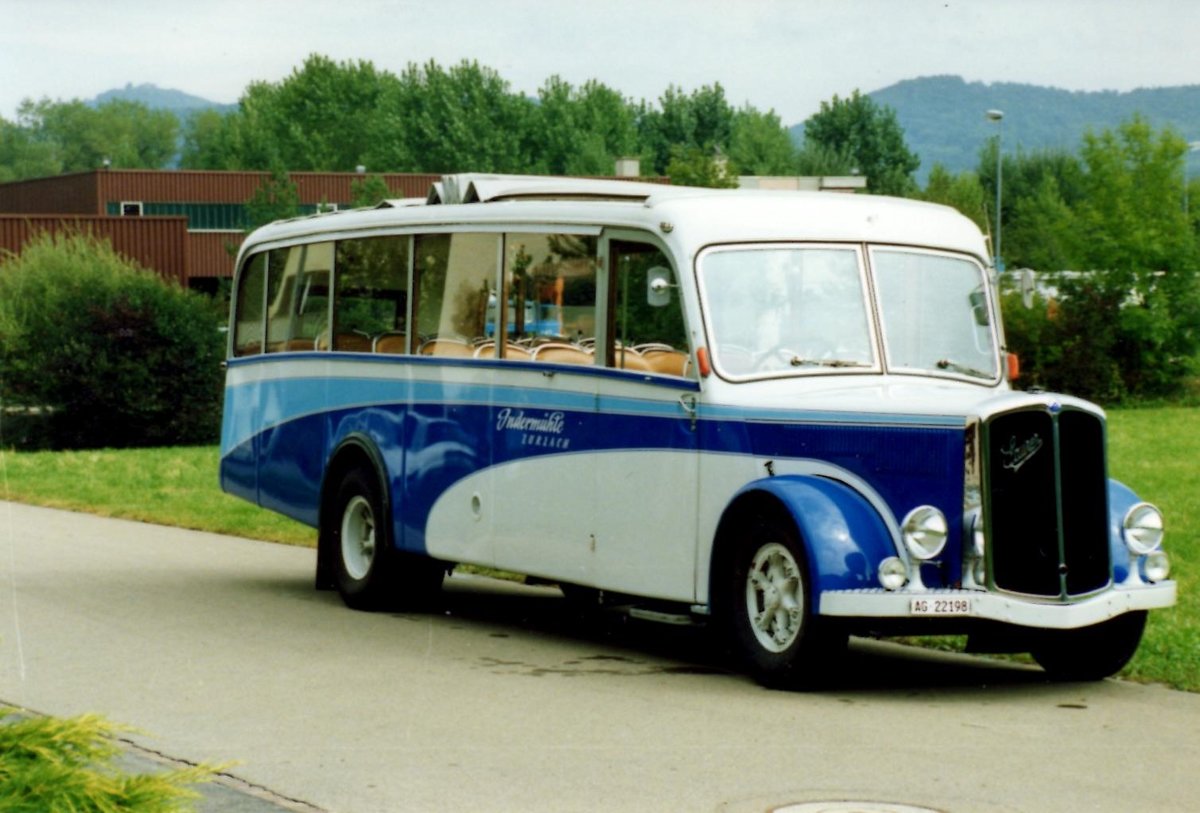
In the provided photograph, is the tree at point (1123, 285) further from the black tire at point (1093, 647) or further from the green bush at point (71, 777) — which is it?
the green bush at point (71, 777)

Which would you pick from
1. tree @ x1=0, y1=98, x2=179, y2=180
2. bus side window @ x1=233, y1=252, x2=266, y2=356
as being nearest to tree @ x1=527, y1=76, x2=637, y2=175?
tree @ x1=0, y1=98, x2=179, y2=180

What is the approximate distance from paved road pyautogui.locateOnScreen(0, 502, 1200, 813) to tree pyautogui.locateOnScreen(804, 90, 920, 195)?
99466 mm

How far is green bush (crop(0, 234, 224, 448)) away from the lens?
4216 centimetres

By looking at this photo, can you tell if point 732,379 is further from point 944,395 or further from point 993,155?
point 993,155

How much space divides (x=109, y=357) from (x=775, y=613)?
3399cm

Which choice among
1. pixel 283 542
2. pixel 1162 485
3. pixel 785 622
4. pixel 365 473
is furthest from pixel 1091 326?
pixel 785 622

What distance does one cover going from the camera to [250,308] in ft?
55.0

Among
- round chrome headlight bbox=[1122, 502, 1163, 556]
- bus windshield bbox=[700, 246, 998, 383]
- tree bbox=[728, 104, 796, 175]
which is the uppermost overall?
tree bbox=[728, 104, 796, 175]

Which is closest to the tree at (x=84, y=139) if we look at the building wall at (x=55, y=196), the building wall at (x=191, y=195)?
the building wall at (x=55, y=196)

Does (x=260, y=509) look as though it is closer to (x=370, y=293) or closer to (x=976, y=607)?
(x=370, y=293)

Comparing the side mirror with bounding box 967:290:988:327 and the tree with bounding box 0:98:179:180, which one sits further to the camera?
the tree with bounding box 0:98:179:180

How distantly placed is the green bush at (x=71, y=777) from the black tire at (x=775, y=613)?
533 cm

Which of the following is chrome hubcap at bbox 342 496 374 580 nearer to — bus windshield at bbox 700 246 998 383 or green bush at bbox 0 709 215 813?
bus windshield at bbox 700 246 998 383

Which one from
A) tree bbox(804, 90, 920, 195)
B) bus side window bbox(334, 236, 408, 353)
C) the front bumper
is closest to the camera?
the front bumper
